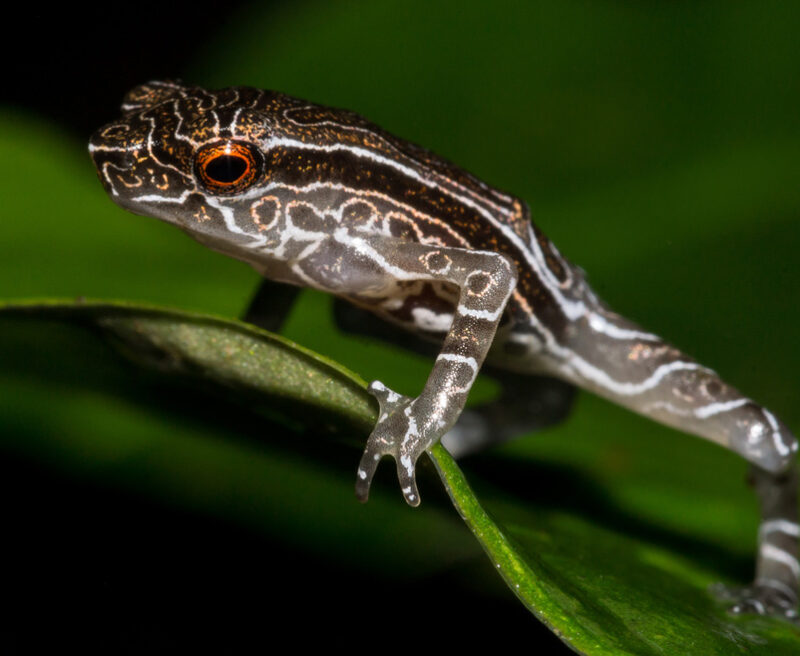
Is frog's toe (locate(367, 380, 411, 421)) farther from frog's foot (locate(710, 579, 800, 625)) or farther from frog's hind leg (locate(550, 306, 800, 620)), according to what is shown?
frog's foot (locate(710, 579, 800, 625))

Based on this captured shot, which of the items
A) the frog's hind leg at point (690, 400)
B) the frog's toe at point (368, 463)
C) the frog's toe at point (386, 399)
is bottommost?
the frog's toe at point (368, 463)

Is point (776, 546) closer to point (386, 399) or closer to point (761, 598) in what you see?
point (761, 598)

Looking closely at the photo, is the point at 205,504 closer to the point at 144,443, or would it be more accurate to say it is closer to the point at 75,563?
the point at 144,443

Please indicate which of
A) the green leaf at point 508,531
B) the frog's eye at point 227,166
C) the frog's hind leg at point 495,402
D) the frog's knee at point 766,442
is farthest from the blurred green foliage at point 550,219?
the frog's eye at point 227,166

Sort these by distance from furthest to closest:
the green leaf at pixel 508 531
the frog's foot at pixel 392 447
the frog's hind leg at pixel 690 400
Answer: the frog's hind leg at pixel 690 400 → the frog's foot at pixel 392 447 → the green leaf at pixel 508 531

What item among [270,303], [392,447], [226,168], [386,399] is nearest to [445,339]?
[386,399]

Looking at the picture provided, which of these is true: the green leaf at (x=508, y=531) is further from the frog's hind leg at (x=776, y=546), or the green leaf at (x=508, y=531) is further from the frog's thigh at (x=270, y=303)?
the frog's thigh at (x=270, y=303)

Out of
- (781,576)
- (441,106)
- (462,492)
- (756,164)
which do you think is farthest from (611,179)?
(462,492)
